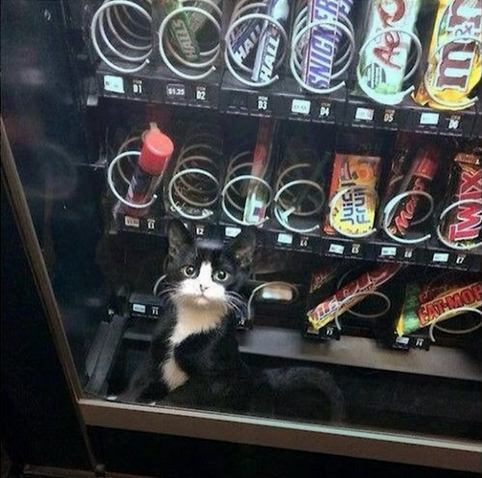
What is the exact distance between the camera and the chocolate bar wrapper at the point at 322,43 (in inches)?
41.0

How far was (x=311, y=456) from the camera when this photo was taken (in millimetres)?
1365

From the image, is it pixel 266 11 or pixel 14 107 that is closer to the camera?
pixel 14 107

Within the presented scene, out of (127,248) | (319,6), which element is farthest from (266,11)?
(127,248)

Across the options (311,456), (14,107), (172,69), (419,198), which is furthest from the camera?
(311,456)

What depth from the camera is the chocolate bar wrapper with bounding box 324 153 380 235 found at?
1.23 metres

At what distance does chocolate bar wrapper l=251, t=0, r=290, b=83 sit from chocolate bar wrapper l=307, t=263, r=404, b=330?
0.52 metres

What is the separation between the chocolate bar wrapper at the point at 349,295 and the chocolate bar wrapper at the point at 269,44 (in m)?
0.52

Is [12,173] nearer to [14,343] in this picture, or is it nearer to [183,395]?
[14,343]

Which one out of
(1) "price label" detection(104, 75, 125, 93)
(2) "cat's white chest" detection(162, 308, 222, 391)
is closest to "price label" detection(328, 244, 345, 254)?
(2) "cat's white chest" detection(162, 308, 222, 391)

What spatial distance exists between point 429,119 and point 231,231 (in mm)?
419

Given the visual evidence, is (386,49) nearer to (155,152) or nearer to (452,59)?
(452,59)

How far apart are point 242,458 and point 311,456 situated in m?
0.14

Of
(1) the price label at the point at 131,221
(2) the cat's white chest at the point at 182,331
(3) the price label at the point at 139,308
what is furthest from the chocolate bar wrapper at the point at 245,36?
(3) the price label at the point at 139,308

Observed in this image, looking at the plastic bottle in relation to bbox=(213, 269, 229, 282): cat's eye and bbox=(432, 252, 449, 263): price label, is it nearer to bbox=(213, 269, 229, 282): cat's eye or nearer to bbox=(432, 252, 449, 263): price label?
bbox=(213, 269, 229, 282): cat's eye
